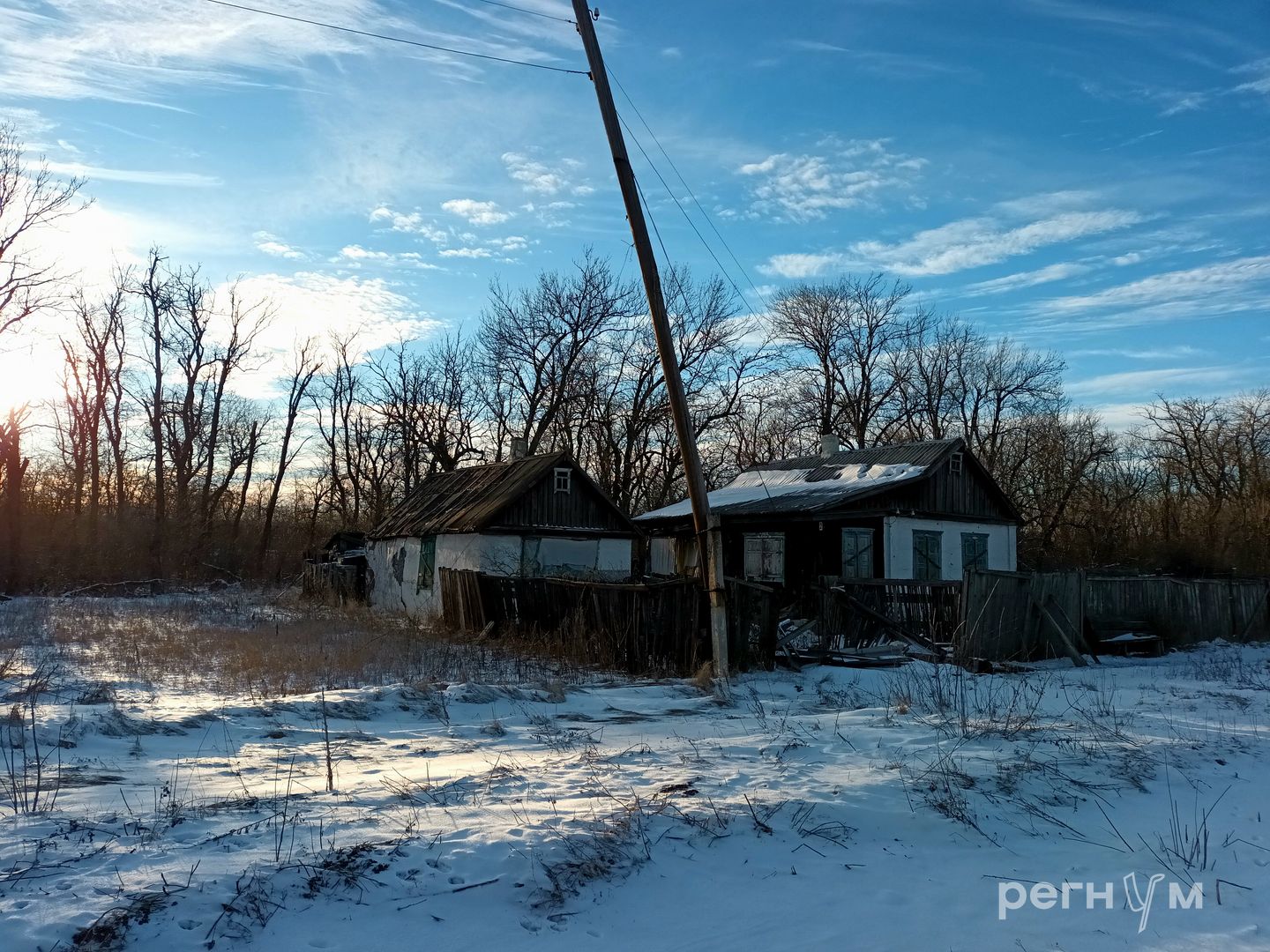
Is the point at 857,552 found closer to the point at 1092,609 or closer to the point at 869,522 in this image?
the point at 869,522

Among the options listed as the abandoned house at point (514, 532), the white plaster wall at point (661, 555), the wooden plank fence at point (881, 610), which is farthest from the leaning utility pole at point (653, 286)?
the white plaster wall at point (661, 555)

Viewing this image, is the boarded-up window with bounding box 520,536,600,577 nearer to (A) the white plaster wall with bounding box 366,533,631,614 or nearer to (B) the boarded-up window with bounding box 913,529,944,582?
(A) the white plaster wall with bounding box 366,533,631,614

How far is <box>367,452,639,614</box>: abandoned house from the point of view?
75.3ft

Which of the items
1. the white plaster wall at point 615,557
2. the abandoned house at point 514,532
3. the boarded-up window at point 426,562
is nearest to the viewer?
the abandoned house at point 514,532

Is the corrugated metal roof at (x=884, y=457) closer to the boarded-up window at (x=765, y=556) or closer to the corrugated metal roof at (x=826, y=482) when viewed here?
the corrugated metal roof at (x=826, y=482)

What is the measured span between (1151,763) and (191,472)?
44411mm

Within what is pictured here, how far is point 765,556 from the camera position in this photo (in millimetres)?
26531

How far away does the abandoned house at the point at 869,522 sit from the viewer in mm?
24312

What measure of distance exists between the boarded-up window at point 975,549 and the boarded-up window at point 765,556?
204 inches

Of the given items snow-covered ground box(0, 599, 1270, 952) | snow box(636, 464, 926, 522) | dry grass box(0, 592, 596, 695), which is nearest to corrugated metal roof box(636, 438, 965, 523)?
snow box(636, 464, 926, 522)

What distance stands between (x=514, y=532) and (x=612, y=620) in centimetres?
998

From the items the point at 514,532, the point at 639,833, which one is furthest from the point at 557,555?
the point at 639,833

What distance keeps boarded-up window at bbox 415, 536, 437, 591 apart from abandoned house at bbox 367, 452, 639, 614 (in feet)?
0.08

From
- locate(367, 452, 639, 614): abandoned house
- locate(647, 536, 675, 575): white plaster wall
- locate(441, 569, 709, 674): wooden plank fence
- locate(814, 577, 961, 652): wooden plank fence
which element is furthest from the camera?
locate(647, 536, 675, 575): white plaster wall
